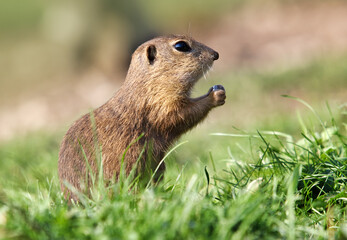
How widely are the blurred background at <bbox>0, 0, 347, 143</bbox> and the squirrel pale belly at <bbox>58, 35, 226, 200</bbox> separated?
3.94m

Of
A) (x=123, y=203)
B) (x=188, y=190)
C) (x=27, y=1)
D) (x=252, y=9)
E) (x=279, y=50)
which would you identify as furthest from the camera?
(x=27, y=1)

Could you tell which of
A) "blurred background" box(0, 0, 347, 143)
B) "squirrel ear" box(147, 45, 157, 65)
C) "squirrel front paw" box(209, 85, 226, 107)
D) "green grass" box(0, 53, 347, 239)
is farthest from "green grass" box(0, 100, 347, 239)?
"blurred background" box(0, 0, 347, 143)

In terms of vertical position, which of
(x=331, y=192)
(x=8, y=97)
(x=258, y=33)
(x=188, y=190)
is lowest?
(x=8, y=97)

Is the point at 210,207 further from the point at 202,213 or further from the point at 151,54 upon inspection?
the point at 151,54

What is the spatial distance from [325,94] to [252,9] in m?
10.0

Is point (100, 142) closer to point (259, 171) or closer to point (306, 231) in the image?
point (259, 171)

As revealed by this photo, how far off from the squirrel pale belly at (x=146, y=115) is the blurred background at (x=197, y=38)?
3945 mm

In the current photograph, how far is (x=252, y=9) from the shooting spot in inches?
682

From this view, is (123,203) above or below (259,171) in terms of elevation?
above

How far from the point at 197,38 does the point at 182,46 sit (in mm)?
11303

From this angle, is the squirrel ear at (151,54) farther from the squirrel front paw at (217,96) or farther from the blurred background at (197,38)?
the blurred background at (197,38)

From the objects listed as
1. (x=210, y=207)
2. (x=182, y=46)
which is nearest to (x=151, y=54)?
(x=182, y=46)

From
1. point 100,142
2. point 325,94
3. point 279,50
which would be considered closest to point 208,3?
point 279,50

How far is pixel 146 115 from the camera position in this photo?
11.7 ft
